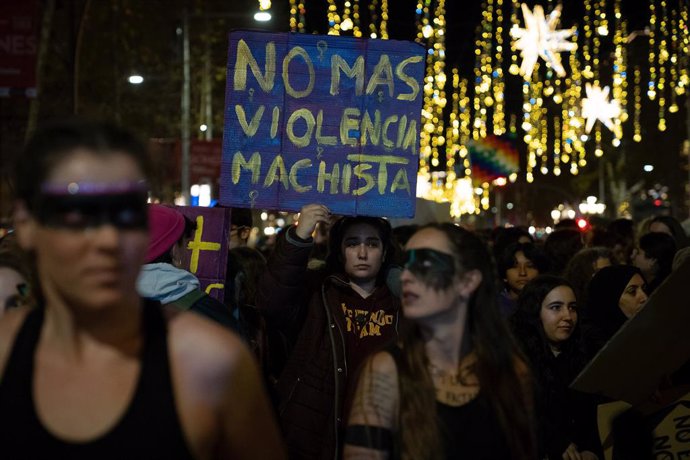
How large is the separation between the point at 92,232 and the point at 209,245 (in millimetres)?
4615

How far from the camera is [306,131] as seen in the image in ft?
22.6

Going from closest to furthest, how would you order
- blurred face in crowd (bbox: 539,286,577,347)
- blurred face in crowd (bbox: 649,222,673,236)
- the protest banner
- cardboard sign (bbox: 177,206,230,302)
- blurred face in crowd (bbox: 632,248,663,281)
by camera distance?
blurred face in crowd (bbox: 539,286,577,347)
cardboard sign (bbox: 177,206,230,302)
blurred face in crowd (bbox: 632,248,663,281)
blurred face in crowd (bbox: 649,222,673,236)
the protest banner

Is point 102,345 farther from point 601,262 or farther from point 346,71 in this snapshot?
point 601,262

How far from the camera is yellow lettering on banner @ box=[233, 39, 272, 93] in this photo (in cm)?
685

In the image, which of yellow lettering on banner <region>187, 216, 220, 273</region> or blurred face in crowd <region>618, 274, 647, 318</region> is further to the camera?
blurred face in crowd <region>618, 274, 647, 318</region>

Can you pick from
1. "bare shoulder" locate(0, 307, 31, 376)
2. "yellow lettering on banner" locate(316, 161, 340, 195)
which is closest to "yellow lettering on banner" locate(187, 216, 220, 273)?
"yellow lettering on banner" locate(316, 161, 340, 195)

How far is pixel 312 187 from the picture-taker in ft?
22.4

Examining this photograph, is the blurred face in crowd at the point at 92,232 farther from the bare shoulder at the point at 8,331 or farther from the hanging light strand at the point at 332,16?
the hanging light strand at the point at 332,16

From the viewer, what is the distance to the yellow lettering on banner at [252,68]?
685 centimetres

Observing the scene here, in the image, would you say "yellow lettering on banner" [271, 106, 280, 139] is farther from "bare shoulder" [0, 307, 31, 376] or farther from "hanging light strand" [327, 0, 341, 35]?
"hanging light strand" [327, 0, 341, 35]

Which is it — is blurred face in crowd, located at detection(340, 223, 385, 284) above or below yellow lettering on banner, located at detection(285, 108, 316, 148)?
below

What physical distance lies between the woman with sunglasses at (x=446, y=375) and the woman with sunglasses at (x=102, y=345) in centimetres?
97

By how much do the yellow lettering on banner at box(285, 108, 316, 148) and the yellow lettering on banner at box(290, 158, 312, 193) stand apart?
10 centimetres

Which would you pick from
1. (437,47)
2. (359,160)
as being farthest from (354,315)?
(437,47)
